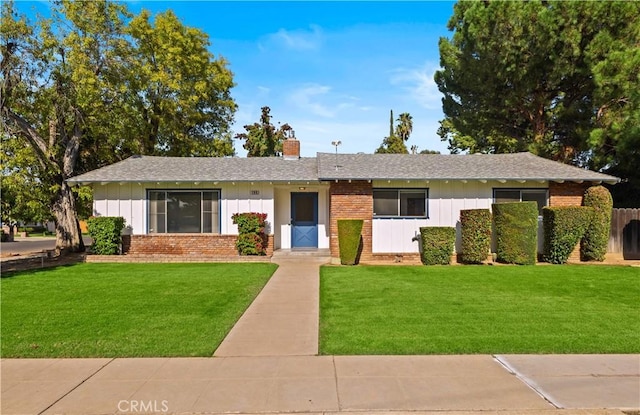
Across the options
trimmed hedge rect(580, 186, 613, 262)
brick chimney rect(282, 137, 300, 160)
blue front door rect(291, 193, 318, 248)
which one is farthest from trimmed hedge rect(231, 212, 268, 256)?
trimmed hedge rect(580, 186, 613, 262)

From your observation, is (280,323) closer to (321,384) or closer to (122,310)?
(321,384)

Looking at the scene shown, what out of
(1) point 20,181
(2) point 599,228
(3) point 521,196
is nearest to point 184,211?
(1) point 20,181

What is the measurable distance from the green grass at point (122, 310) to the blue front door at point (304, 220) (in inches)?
158

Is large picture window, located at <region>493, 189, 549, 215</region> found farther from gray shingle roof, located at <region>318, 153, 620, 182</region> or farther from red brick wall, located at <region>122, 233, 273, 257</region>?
red brick wall, located at <region>122, 233, 273, 257</region>

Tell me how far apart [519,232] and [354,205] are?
538cm

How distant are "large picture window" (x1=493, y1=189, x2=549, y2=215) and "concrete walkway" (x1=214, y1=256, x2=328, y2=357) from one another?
807cm

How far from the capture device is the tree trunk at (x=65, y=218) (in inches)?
665

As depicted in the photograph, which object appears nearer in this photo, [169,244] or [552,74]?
[169,244]

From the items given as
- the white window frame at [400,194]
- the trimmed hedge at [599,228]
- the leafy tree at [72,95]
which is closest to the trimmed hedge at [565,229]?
the trimmed hedge at [599,228]

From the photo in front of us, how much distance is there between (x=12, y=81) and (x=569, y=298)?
59.9 ft

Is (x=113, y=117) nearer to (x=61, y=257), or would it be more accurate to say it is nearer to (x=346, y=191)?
(x=61, y=257)

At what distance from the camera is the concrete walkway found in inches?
214

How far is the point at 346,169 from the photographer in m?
15.0

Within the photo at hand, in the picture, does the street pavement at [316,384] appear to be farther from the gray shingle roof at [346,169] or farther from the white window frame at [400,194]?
the white window frame at [400,194]
